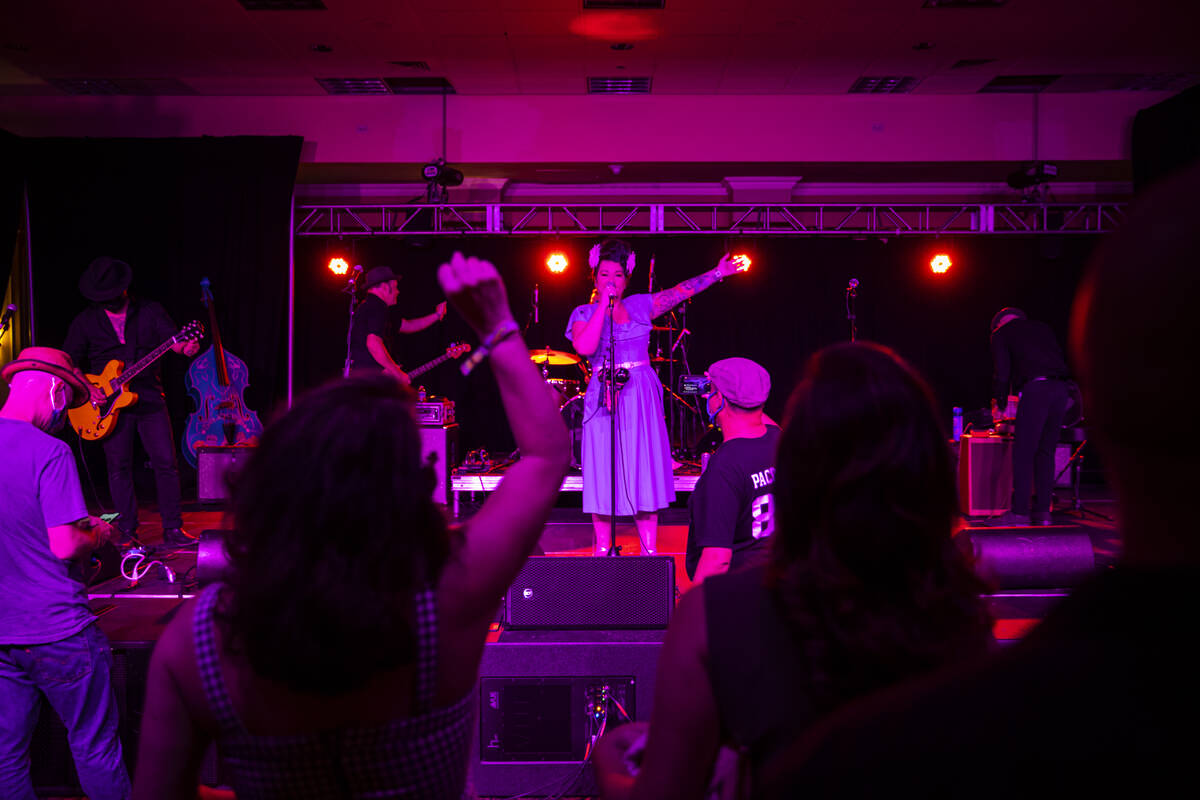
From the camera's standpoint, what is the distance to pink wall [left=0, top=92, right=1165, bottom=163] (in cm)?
805

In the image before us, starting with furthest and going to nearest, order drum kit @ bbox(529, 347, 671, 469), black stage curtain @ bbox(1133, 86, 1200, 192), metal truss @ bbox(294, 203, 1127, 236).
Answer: metal truss @ bbox(294, 203, 1127, 236), black stage curtain @ bbox(1133, 86, 1200, 192), drum kit @ bbox(529, 347, 671, 469)

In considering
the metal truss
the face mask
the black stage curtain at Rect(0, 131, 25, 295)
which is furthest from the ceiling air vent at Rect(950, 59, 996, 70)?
the black stage curtain at Rect(0, 131, 25, 295)

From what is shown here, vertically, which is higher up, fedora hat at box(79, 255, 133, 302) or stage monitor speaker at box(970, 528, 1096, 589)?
fedora hat at box(79, 255, 133, 302)

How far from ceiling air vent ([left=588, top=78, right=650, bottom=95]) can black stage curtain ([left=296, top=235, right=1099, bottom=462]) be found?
63.4 inches

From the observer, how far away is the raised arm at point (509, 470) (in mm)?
1153

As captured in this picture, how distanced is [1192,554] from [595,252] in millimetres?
4035

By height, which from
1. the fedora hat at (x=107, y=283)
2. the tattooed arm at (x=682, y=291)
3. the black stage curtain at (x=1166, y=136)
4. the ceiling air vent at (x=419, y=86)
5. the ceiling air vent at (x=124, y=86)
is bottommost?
the tattooed arm at (x=682, y=291)

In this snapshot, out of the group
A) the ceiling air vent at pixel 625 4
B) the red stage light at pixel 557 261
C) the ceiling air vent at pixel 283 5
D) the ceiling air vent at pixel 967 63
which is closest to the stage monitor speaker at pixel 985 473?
the ceiling air vent at pixel 967 63

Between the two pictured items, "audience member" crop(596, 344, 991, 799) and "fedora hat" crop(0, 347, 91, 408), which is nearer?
"audience member" crop(596, 344, 991, 799)

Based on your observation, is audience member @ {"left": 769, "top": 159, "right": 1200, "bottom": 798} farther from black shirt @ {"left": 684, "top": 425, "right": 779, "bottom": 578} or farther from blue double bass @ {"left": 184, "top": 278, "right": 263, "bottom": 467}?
blue double bass @ {"left": 184, "top": 278, "right": 263, "bottom": 467}

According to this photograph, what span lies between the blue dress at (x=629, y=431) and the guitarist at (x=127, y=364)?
10.8 feet

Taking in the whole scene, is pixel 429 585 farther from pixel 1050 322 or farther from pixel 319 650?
pixel 1050 322

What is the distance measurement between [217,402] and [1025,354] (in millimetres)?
7238

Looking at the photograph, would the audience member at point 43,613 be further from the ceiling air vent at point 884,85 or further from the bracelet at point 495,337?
the ceiling air vent at point 884,85
